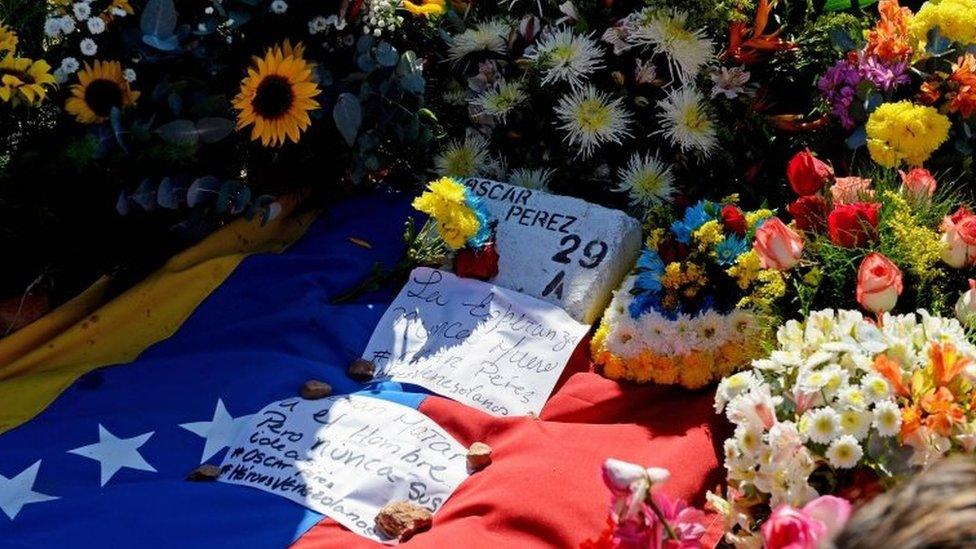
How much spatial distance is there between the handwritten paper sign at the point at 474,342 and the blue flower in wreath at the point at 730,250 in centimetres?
39

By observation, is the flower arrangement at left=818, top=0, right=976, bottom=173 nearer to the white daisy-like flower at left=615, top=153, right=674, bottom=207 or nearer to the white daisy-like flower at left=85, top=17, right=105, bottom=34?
the white daisy-like flower at left=615, top=153, right=674, bottom=207

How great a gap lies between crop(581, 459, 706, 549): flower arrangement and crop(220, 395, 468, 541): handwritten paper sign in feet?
2.32

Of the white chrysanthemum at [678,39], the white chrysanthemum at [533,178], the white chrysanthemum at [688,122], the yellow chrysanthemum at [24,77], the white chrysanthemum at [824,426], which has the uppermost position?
the white chrysanthemum at [678,39]

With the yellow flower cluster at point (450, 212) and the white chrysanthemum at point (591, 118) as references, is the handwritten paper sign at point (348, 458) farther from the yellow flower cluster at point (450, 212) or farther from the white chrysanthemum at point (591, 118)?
the white chrysanthemum at point (591, 118)

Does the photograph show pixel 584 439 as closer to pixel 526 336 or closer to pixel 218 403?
pixel 526 336

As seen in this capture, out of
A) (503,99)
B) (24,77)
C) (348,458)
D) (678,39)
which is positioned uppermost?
(678,39)

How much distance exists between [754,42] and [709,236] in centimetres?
75

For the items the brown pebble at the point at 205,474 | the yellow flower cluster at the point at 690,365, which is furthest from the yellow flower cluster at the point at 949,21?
the brown pebble at the point at 205,474

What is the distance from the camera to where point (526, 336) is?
9.15 feet

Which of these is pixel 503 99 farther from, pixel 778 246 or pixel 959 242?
pixel 959 242

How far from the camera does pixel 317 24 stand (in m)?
3.21

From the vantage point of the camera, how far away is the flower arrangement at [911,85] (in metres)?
2.71

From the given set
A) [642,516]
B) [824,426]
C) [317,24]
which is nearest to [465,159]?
[317,24]

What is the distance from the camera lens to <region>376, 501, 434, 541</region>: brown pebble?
227cm
